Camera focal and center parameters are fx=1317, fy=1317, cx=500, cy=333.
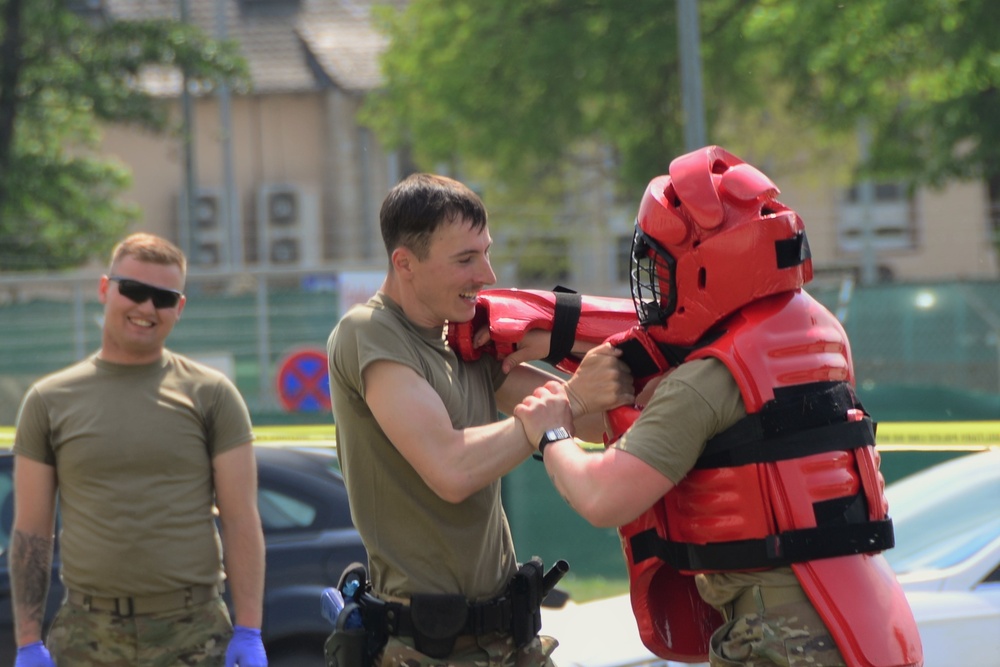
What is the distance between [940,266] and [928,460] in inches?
960

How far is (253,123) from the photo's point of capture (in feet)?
107

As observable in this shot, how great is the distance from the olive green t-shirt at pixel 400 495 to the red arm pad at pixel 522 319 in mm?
122

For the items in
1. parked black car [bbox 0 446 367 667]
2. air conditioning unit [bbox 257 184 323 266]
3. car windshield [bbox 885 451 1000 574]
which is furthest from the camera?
Answer: air conditioning unit [bbox 257 184 323 266]

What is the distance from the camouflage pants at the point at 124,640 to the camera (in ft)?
12.9

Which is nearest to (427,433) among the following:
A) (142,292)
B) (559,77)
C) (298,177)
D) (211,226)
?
(142,292)

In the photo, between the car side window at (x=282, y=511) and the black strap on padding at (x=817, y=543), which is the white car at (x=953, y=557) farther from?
the car side window at (x=282, y=511)

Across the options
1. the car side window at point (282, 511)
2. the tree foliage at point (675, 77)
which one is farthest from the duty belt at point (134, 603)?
the tree foliage at point (675, 77)

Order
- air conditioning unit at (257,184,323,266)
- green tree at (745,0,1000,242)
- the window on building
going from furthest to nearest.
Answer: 1. air conditioning unit at (257,184,323,266)
2. the window on building
3. green tree at (745,0,1000,242)

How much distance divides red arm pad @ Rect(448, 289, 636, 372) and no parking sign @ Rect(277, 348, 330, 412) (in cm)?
811

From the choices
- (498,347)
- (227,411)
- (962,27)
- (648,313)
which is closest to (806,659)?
(648,313)

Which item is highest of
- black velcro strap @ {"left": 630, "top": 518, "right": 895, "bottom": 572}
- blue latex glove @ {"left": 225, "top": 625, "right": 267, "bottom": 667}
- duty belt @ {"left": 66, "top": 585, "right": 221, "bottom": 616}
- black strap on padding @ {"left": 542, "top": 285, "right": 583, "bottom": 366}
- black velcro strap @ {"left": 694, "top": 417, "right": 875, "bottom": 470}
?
black strap on padding @ {"left": 542, "top": 285, "right": 583, "bottom": 366}

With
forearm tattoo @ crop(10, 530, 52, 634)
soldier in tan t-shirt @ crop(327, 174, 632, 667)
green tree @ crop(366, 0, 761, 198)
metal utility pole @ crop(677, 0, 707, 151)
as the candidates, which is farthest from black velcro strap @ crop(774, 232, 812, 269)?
green tree @ crop(366, 0, 761, 198)

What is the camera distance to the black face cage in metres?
2.78

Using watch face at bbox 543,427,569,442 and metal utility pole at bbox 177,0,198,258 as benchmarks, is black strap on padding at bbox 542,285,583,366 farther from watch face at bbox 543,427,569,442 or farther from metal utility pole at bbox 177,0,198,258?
metal utility pole at bbox 177,0,198,258
